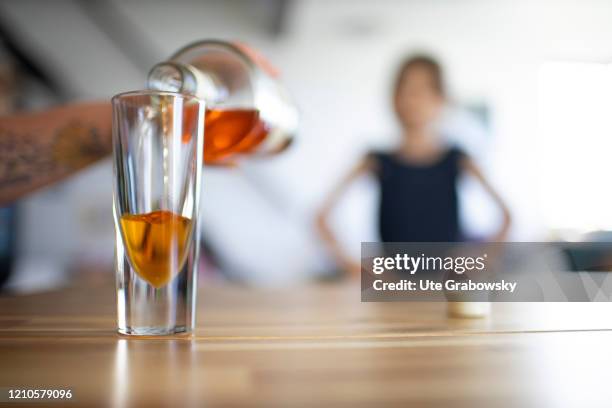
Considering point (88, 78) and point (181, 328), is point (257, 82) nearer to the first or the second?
point (181, 328)

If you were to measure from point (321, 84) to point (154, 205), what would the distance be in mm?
2727

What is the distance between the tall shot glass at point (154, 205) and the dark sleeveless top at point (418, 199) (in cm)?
168

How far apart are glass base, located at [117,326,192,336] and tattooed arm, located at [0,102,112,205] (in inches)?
13.6

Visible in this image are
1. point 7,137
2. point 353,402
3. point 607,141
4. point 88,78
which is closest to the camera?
point 353,402

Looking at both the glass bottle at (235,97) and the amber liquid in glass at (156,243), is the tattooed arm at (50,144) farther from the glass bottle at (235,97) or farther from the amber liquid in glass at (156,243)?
the amber liquid in glass at (156,243)

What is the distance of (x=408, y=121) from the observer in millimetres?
2182

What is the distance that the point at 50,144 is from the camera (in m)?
0.73

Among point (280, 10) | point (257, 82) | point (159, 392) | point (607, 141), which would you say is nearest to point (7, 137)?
point (257, 82)

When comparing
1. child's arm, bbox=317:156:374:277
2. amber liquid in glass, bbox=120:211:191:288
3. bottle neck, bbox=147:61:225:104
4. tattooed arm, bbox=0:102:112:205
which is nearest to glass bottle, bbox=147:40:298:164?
bottle neck, bbox=147:61:225:104

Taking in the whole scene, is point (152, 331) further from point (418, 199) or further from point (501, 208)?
point (418, 199)

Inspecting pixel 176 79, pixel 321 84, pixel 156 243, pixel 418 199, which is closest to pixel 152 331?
pixel 156 243

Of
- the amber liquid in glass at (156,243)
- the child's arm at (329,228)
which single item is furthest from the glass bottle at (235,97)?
the child's arm at (329,228)

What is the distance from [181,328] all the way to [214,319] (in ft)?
0.31

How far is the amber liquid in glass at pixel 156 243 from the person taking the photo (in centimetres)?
38
